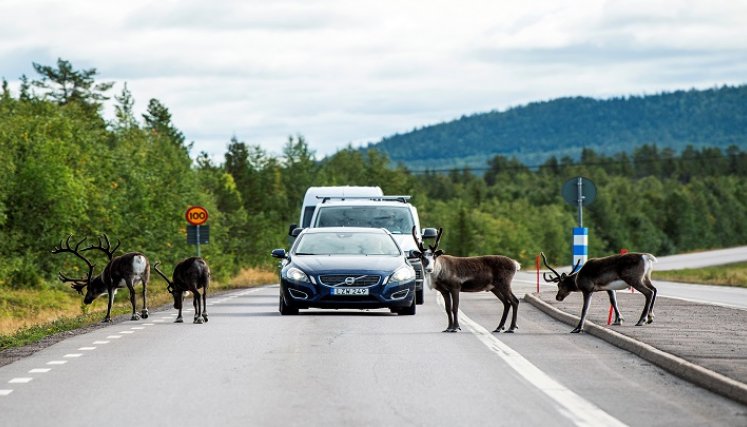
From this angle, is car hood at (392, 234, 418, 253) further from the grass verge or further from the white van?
the grass verge

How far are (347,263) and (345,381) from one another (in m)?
10.8

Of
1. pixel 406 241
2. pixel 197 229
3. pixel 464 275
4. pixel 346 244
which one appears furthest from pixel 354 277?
pixel 197 229

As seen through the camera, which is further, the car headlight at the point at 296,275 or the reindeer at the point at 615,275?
the car headlight at the point at 296,275

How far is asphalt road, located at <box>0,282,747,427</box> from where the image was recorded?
11.2 m

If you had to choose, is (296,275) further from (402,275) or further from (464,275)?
(464,275)

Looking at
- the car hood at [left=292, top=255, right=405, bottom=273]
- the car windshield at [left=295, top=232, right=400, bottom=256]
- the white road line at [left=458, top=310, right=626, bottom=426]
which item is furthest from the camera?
the car windshield at [left=295, top=232, right=400, bottom=256]

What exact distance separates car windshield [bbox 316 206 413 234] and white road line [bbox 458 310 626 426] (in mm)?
11839

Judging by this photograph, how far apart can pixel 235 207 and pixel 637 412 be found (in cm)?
12477

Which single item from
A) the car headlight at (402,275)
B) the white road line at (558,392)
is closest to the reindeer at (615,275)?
the white road line at (558,392)

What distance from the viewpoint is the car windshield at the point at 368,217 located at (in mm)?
31312

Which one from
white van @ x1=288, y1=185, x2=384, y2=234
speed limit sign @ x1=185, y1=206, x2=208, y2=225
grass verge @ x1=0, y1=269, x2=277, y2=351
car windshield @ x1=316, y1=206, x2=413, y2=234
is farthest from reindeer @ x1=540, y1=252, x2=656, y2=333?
speed limit sign @ x1=185, y1=206, x2=208, y2=225

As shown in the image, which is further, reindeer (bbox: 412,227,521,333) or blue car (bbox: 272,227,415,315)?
blue car (bbox: 272,227,415,315)

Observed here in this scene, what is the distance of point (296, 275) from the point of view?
24.6m

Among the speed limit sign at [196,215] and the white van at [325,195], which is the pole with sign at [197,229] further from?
the white van at [325,195]
